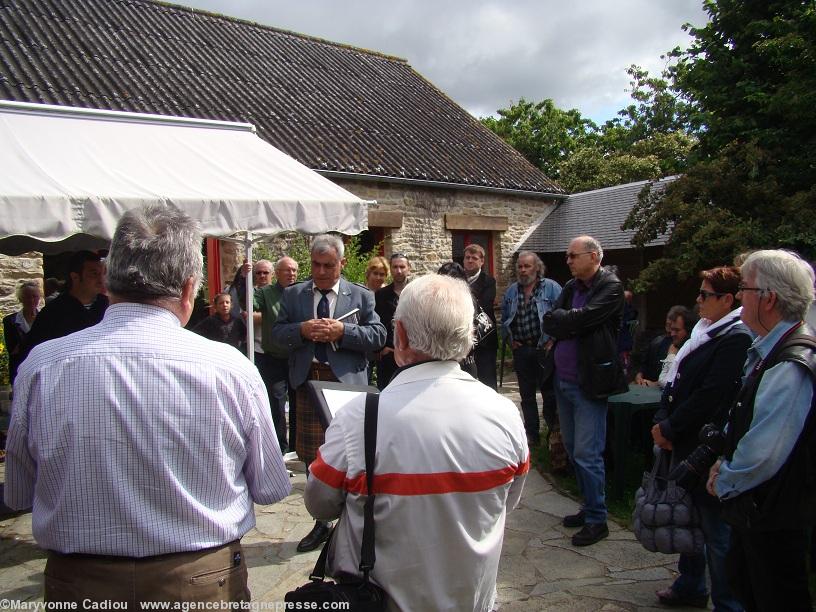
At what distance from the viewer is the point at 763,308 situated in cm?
252

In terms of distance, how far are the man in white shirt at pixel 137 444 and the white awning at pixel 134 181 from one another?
6.03ft

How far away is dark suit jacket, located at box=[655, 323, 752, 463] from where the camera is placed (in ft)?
10.1

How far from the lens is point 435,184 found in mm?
13008

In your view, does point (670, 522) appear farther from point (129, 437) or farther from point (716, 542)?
point (129, 437)

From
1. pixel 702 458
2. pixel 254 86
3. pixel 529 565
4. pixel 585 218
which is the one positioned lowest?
pixel 529 565

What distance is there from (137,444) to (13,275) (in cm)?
866

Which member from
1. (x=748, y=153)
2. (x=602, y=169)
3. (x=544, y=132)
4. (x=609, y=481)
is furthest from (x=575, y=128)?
(x=609, y=481)

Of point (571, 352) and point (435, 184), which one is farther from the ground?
point (435, 184)

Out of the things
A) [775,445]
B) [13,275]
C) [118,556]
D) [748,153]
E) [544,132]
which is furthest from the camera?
[544,132]

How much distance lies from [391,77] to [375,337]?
571 inches

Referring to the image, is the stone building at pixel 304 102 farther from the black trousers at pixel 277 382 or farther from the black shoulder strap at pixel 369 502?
the black shoulder strap at pixel 369 502

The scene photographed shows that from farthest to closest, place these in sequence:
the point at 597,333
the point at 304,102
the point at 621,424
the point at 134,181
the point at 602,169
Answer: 1. the point at 602,169
2. the point at 304,102
3. the point at 621,424
4. the point at 134,181
5. the point at 597,333

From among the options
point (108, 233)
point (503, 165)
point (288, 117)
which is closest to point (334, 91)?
point (288, 117)

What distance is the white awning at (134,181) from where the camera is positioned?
3854 millimetres
